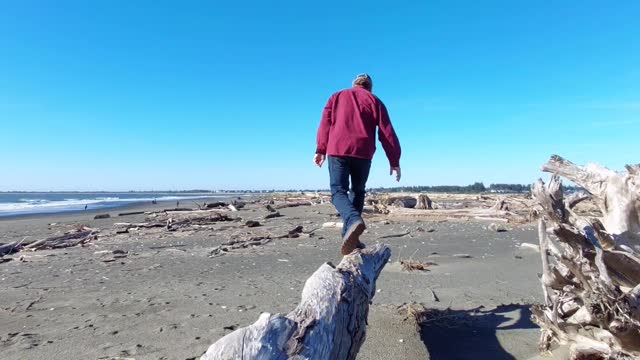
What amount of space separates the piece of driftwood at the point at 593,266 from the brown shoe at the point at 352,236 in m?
1.56

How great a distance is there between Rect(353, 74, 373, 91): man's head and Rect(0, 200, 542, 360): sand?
2.44m

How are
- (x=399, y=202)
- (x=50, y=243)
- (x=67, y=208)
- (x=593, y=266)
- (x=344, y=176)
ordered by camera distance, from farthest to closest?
(x=67, y=208) < (x=399, y=202) < (x=50, y=243) < (x=344, y=176) < (x=593, y=266)

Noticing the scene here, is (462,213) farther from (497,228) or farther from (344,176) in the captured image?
(344,176)

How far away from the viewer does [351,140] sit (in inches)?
183

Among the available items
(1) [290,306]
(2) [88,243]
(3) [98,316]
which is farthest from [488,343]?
(2) [88,243]

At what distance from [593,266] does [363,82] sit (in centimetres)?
318

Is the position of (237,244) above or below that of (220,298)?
above

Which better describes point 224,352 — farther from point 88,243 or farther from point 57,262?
point 88,243

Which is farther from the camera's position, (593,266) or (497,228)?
(497,228)

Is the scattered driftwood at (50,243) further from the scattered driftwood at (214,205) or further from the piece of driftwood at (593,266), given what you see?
the piece of driftwood at (593,266)

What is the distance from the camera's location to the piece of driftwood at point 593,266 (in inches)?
95.2

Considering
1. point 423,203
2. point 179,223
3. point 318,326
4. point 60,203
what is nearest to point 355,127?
point 318,326

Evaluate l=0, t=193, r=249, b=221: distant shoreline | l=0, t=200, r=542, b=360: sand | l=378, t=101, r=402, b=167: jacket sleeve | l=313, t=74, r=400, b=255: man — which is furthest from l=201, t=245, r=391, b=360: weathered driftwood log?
l=0, t=193, r=249, b=221: distant shoreline

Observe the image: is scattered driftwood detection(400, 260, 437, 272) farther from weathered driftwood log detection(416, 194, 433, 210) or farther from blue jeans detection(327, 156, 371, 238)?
weathered driftwood log detection(416, 194, 433, 210)
